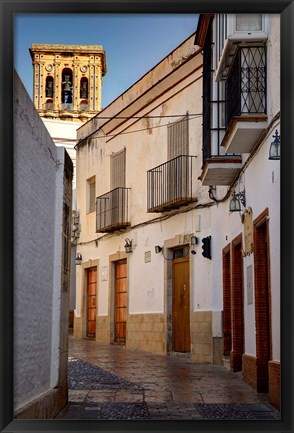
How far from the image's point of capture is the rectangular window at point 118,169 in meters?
19.3

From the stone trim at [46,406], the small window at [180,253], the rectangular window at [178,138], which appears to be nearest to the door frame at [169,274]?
the small window at [180,253]

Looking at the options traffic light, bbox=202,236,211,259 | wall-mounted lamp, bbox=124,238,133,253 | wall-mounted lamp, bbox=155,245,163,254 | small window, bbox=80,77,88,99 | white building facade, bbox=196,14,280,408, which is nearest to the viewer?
white building facade, bbox=196,14,280,408

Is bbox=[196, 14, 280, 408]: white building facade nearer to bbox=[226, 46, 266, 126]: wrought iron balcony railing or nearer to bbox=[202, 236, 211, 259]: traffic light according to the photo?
bbox=[226, 46, 266, 126]: wrought iron balcony railing

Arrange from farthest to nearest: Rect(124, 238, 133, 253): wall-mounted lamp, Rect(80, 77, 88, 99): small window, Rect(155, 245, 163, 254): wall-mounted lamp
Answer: Rect(80, 77, 88, 99): small window < Rect(124, 238, 133, 253): wall-mounted lamp < Rect(155, 245, 163, 254): wall-mounted lamp

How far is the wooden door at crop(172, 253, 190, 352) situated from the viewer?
1529 cm

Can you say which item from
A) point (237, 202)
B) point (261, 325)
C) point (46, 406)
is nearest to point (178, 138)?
point (237, 202)

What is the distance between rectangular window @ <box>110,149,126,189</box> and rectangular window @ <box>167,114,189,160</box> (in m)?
3.09

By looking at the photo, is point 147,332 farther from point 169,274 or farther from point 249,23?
point 249,23

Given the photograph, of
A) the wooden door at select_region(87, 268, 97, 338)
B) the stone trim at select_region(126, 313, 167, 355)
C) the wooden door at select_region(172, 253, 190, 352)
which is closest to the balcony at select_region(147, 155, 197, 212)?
the wooden door at select_region(172, 253, 190, 352)

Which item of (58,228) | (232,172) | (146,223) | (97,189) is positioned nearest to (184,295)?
(146,223)

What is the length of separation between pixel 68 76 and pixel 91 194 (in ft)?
53.1

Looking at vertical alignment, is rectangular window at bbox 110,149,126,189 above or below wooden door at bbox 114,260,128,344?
above

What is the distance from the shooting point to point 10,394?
16.4ft

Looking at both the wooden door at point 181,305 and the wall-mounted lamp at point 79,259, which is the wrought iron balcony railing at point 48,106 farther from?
the wooden door at point 181,305
